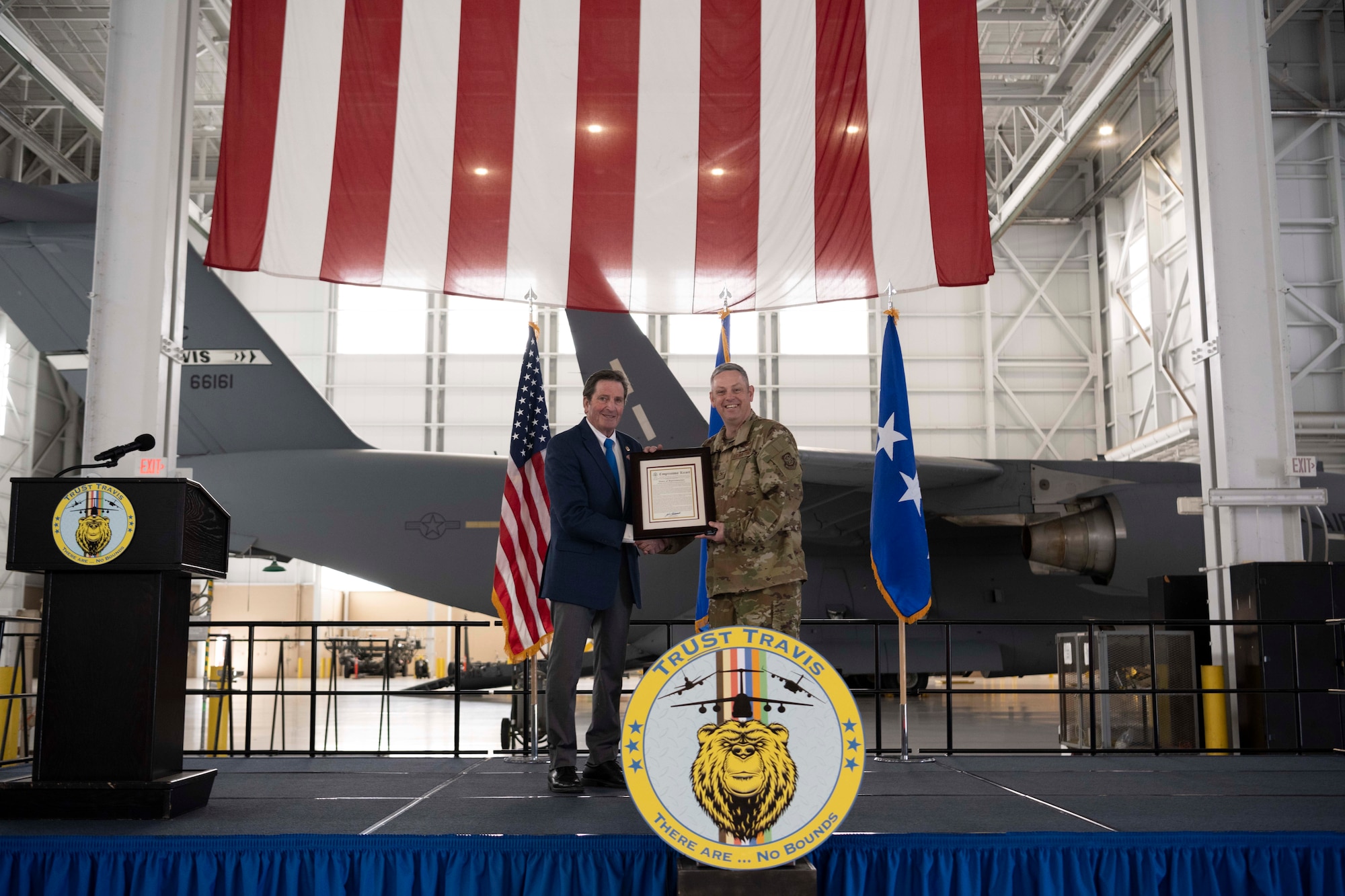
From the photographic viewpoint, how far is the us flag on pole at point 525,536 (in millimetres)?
4730

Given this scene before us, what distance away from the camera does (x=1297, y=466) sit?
5.41 m

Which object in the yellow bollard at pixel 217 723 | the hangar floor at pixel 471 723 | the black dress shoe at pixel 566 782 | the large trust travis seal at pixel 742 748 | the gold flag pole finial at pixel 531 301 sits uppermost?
the gold flag pole finial at pixel 531 301

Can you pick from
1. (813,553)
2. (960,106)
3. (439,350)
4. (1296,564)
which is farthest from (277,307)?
(1296,564)

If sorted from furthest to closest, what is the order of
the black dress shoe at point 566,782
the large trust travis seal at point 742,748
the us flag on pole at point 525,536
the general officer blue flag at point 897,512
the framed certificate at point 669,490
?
the us flag on pole at point 525,536 → the general officer blue flag at point 897,512 → the black dress shoe at point 566,782 → the framed certificate at point 669,490 → the large trust travis seal at point 742,748

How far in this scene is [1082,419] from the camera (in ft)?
69.8

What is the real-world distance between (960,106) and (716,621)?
3.52 meters

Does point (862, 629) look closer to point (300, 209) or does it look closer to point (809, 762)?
point (300, 209)

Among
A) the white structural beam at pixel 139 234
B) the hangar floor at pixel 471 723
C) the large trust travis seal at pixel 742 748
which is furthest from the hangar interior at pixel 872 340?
the large trust travis seal at pixel 742 748

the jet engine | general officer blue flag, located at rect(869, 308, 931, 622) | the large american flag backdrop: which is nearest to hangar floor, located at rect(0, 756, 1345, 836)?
general officer blue flag, located at rect(869, 308, 931, 622)

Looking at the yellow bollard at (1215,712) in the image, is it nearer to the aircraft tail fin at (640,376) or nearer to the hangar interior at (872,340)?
the aircraft tail fin at (640,376)

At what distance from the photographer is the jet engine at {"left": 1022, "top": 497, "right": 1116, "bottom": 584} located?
8.90m

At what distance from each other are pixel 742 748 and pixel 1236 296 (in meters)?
4.72

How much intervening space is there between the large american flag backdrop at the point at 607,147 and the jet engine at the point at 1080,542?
4.42m

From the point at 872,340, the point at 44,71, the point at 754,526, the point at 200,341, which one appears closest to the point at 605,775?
the point at 754,526
